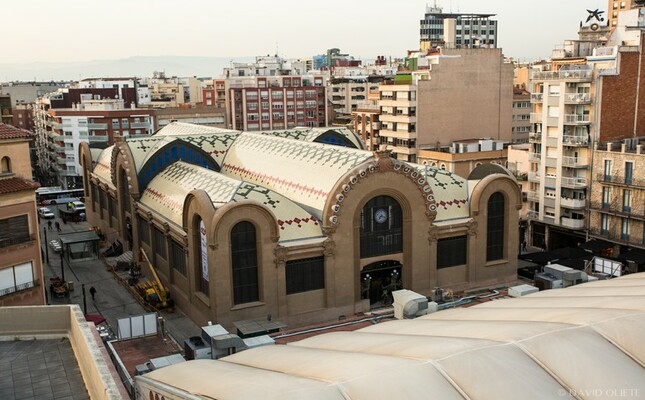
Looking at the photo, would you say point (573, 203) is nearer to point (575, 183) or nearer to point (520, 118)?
point (575, 183)

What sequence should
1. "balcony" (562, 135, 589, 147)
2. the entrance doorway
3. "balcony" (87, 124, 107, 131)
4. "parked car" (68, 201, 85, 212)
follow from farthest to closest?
1. "balcony" (87, 124, 107, 131)
2. "parked car" (68, 201, 85, 212)
3. "balcony" (562, 135, 589, 147)
4. the entrance doorway

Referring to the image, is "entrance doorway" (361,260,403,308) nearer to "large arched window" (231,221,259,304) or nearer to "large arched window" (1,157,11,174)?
"large arched window" (231,221,259,304)

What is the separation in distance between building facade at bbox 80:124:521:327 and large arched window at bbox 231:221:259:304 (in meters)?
0.06

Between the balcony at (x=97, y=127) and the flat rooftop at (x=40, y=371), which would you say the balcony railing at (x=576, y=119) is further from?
the balcony at (x=97, y=127)

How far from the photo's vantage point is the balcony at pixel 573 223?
62875 mm

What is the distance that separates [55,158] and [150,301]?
79.3m

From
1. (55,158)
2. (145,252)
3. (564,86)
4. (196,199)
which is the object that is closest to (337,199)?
(196,199)

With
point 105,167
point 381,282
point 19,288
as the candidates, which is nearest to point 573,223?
point 381,282

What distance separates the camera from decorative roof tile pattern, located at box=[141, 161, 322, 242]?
4528 cm

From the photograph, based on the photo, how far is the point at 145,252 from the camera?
58.5 metres

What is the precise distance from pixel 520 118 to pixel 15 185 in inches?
3230

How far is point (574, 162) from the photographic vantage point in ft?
205

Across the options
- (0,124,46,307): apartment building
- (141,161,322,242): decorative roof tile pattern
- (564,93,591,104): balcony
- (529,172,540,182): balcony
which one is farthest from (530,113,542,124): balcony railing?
(0,124,46,307): apartment building

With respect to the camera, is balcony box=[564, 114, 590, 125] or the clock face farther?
balcony box=[564, 114, 590, 125]
